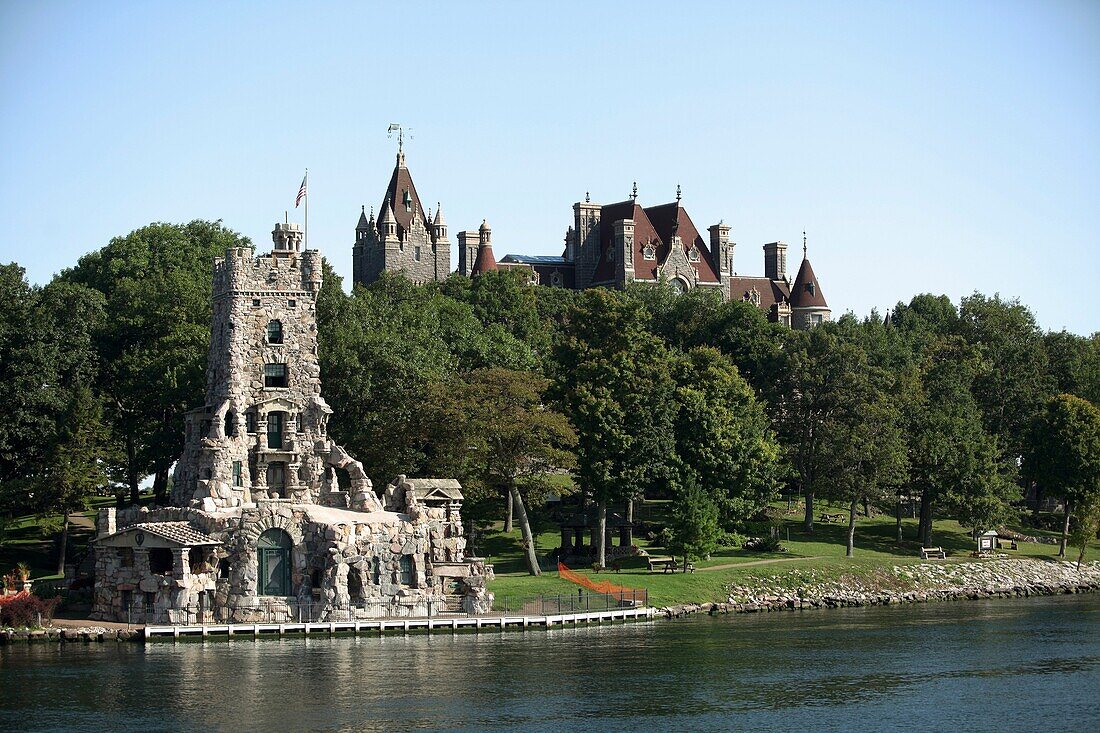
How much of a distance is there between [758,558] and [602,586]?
54.1 ft

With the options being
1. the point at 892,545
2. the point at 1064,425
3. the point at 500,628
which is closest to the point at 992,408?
the point at 1064,425

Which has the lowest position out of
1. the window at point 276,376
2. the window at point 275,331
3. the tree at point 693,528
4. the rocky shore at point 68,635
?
the rocky shore at point 68,635

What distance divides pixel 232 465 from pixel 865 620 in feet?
104

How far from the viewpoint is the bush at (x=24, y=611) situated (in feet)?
229

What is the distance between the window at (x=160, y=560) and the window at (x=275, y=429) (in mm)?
8234

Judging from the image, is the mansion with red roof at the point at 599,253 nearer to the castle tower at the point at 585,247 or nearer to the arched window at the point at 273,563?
the castle tower at the point at 585,247

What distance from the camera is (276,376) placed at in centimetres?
8044

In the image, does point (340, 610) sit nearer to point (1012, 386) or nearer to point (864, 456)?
point (864, 456)

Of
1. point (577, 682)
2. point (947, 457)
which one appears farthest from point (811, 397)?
point (577, 682)

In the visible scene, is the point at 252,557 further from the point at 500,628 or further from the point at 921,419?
the point at 921,419

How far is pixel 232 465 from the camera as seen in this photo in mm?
77938

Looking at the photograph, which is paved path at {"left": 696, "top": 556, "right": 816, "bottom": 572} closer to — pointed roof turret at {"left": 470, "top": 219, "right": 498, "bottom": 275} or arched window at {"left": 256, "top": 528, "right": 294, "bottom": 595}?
arched window at {"left": 256, "top": 528, "right": 294, "bottom": 595}

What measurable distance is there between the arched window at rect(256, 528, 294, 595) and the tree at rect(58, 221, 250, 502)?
59.7 ft

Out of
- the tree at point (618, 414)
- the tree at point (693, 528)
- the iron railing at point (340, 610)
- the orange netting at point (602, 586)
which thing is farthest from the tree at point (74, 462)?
the tree at point (693, 528)
